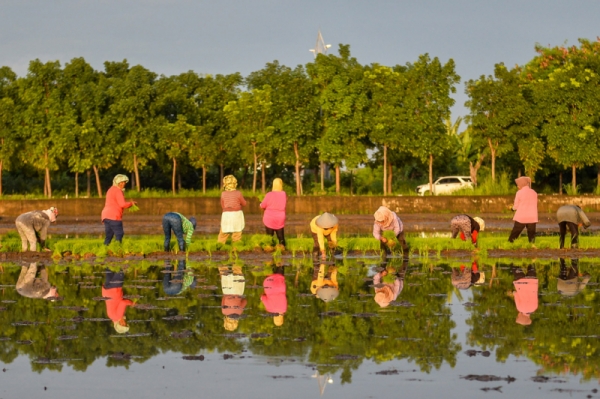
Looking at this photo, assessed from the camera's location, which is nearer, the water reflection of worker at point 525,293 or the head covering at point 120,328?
the head covering at point 120,328

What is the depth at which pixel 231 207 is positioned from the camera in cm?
2177

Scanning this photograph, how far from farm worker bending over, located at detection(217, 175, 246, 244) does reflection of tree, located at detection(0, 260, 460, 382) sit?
6033 millimetres

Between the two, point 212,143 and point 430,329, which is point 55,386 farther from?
point 212,143

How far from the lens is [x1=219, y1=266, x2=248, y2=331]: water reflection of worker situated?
12.0m

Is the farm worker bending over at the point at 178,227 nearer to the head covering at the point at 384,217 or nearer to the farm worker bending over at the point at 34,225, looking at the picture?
the farm worker bending over at the point at 34,225

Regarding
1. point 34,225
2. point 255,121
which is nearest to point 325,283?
point 34,225

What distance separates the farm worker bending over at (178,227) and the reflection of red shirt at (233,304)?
23.3 ft

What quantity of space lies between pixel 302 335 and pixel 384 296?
344 cm

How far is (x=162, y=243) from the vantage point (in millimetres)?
22609

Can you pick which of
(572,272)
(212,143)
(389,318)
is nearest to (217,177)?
(212,143)

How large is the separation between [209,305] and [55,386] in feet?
15.0

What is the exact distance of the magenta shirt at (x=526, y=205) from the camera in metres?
22.3

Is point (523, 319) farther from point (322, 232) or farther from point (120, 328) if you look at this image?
point (322, 232)

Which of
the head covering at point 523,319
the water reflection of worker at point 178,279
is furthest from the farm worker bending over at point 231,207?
the head covering at point 523,319
